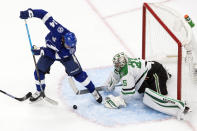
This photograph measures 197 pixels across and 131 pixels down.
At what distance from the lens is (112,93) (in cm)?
459

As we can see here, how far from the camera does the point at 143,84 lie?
4438mm

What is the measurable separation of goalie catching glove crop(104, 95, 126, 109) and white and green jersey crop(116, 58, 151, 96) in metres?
0.08

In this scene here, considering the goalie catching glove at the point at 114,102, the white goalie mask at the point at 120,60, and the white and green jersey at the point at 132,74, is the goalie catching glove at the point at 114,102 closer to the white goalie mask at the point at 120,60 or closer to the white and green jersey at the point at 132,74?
the white and green jersey at the point at 132,74

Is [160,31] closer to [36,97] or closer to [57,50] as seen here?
[57,50]

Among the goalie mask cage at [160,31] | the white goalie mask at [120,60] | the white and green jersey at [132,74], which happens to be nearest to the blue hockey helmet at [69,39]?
the white goalie mask at [120,60]

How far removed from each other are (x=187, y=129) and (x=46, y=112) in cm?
129

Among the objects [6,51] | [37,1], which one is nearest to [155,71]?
[6,51]

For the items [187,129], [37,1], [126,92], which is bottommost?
[187,129]

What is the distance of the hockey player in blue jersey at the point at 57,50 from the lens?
13.2 feet

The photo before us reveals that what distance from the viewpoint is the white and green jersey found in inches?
167

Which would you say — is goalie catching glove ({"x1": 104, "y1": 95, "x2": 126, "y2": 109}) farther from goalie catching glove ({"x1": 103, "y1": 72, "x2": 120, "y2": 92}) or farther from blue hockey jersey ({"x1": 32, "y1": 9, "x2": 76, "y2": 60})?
blue hockey jersey ({"x1": 32, "y1": 9, "x2": 76, "y2": 60})

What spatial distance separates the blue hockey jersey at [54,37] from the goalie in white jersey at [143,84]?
0.48 metres

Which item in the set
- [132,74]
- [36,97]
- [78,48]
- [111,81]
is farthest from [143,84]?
[78,48]

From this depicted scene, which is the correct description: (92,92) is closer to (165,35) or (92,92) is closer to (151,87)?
(151,87)
